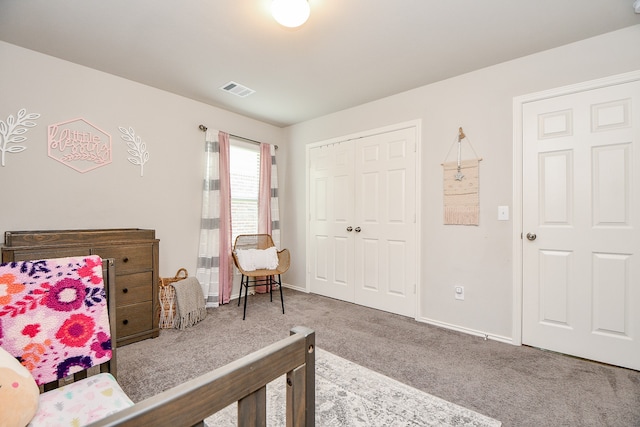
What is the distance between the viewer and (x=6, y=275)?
115 cm

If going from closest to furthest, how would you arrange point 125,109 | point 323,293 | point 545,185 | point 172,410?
point 172,410, point 545,185, point 125,109, point 323,293

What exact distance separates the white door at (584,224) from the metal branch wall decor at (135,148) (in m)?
3.63

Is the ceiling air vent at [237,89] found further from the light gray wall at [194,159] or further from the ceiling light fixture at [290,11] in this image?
the ceiling light fixture at [290,11]

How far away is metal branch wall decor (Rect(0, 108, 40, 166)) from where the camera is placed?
7.63 ft

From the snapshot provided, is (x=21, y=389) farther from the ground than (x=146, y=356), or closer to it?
farther from the ground

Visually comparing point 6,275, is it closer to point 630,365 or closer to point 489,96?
point 489,96

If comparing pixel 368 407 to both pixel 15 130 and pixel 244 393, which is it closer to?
pixel 244 393

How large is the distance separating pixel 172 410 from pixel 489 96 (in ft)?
10.3

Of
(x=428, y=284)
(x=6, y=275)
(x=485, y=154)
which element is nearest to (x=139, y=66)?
(x=6, y=275)

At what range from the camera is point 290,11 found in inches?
71.4

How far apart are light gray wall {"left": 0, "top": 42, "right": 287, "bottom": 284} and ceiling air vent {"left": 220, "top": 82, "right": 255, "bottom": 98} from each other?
58cm

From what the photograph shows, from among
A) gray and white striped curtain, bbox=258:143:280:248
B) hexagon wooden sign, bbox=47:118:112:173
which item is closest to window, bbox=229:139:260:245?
gray and white striped curtain, bbox=258:143:280:248

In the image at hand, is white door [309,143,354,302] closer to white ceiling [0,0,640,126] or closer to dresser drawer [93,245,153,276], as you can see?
white ceiling [0,0,640,126]

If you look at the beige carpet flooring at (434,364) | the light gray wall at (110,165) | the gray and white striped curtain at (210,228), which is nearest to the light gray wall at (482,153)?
the beige carpet flooring at (434,364)
